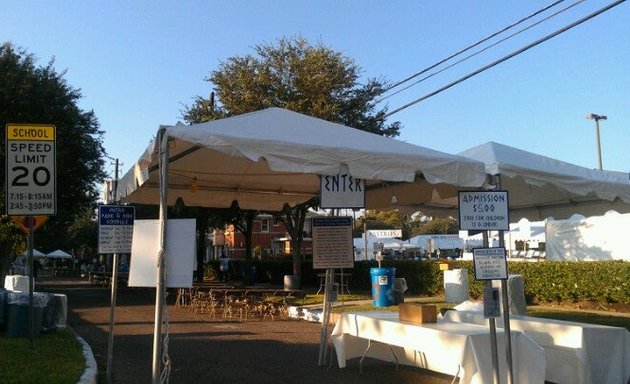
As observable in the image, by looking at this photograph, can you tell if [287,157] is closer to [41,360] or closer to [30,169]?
[30,169]

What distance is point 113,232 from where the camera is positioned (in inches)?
337

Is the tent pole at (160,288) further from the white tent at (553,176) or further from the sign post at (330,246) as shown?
the white tent at (553,176)

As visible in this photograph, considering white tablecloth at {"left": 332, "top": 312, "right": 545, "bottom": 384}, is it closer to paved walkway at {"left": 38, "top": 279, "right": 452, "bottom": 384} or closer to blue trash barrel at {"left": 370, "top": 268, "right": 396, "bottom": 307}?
paved walkway at {"left": 38, "top": 279, "right": 452, "bottom": 384}

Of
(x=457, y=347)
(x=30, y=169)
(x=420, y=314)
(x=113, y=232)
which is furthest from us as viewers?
(x=30, y=169)

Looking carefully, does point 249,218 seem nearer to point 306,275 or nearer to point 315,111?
point 306,275

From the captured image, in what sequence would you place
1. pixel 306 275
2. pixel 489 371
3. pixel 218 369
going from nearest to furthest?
1. pixel 489 371
2. pixel 218 369
3. pixel 306 275

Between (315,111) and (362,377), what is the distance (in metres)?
16.2

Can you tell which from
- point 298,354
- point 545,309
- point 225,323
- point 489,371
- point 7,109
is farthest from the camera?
point 7,109

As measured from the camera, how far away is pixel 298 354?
438 inches

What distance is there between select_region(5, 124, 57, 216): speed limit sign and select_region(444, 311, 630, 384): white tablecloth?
720 cm

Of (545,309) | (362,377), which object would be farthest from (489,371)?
(545,309)

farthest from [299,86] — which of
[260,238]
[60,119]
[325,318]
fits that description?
[260,238]

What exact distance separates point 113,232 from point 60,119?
16877 mm

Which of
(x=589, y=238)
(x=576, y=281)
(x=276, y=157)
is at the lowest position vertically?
(x=576, y=281)
